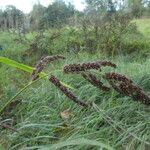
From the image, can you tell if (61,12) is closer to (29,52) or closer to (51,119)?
(29,52)

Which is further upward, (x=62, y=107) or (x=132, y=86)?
(x=132, y=86)

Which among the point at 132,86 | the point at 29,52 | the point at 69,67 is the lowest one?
the point at 29,52

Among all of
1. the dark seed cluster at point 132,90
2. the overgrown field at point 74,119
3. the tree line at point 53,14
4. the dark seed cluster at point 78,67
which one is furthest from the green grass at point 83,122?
the tree line at point 53,14

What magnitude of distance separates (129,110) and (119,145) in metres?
0.65

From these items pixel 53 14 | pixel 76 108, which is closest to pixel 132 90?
pixel 76 108

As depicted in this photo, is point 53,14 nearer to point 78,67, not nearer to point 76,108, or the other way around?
point 76,108

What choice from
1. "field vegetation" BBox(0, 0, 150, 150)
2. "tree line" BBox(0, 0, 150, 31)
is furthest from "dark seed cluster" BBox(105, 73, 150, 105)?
"tree line" BBox(0, 0, 150, 31)

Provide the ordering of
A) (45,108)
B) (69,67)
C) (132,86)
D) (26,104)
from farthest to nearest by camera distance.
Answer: (26,104) → (45,108) → (132,86) → (69,67)

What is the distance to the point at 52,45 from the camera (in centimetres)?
1057

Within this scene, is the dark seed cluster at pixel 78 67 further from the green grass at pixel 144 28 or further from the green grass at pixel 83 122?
the green grass at pixel 144 28

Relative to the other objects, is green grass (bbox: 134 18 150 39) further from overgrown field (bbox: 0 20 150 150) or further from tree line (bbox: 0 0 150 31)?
overgrown field (bbox: 0 20 150 150)

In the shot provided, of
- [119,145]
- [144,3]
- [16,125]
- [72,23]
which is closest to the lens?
[119,145]

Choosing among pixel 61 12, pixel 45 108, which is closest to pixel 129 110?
pixel 45 108

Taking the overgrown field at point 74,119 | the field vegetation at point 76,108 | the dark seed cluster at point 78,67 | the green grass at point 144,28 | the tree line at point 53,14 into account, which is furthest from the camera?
the tree line at point 53,14
